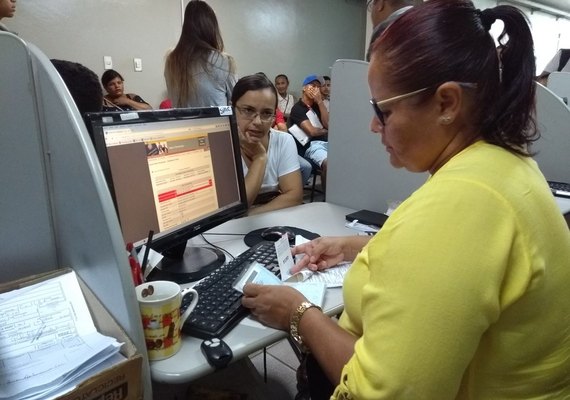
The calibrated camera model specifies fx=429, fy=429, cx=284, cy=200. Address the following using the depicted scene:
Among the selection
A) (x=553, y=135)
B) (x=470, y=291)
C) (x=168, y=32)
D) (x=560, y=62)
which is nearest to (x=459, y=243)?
(x=470, y=291)

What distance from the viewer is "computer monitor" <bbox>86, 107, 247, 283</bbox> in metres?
0.88

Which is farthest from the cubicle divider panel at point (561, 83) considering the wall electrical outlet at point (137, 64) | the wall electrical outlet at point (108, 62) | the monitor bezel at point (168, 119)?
the wall electrical outlet at point (108, 62)

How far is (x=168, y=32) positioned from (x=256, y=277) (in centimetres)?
420

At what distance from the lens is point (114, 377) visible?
1.99 feet

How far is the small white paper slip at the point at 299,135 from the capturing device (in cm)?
389

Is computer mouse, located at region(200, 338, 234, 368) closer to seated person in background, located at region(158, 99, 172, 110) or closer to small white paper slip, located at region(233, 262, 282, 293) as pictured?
small white paper slip, located at region(233, 262, 282, 293)

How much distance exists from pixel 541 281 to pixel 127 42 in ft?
14.6

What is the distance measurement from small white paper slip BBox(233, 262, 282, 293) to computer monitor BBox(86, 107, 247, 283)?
0.12m

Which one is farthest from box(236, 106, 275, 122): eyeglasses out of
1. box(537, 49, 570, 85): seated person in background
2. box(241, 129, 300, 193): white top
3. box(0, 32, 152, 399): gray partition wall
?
box(537, 49, 570, 85): seated person in background

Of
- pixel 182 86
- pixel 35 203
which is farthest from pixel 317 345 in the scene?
pixel 182 86

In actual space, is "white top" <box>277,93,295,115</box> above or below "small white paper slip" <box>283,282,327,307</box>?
above

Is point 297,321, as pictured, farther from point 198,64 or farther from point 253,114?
point 198,64

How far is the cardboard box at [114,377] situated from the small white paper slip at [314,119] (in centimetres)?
362

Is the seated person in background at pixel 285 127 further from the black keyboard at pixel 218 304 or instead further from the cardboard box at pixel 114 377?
the cardboard box at pixel 114 377
